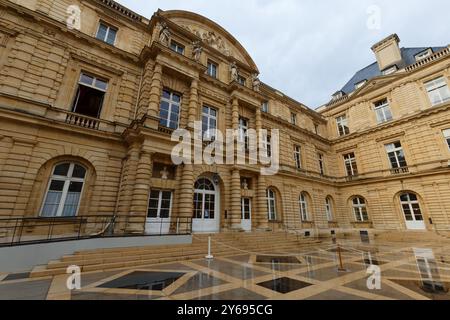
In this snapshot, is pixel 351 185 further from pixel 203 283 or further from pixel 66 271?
pixel 66 271

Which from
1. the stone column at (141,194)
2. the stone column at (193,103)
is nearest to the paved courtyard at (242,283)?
the stone column at (141,194)

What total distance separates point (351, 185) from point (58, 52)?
25577 mm

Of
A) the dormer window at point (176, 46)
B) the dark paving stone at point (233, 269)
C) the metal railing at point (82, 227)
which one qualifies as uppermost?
the dormer window at point (176, 46)

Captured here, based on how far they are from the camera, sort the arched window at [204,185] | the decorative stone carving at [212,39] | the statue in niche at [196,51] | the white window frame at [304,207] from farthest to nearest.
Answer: the white window frame at [304,207] < the decorative stone carving at [212,39] < the statue in niche at [196,51] < the arched window at [204,185]

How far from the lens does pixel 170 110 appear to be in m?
12.3

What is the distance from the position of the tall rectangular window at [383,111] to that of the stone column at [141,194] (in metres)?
23.2

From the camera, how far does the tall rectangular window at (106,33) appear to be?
477 inches

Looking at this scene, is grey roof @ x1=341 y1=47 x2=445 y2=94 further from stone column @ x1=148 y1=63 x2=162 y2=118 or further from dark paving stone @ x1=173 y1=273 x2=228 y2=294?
dark paving stone @ x1=173 y1=273 x2=228 y2=294

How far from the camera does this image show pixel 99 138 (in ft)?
33.4

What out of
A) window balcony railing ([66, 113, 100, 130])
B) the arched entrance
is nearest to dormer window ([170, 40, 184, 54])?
window balcony railing ([66, 113, 100, 130])

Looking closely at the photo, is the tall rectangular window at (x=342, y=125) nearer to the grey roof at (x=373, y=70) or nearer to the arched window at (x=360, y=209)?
the grey roof at (x=373, y=70)

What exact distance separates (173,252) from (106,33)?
13293 millimetres

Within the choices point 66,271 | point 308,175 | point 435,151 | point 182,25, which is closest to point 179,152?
point 66,271

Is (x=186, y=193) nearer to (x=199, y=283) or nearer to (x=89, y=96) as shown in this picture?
(x=199, y=283)
